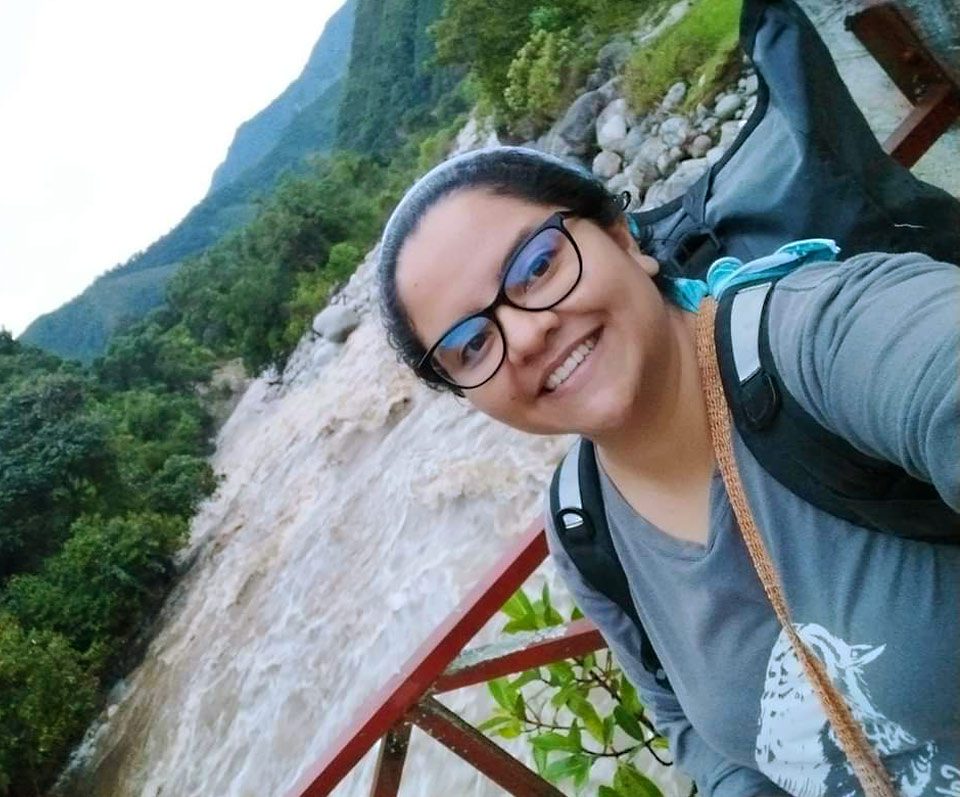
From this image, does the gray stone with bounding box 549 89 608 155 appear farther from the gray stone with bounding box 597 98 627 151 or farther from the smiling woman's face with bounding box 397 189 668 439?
the smiling woman's face with bounding box 397 189 668 439

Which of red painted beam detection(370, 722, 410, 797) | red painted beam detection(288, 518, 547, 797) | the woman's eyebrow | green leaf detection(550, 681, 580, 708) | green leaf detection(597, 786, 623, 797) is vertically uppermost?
the woman's eyebrow

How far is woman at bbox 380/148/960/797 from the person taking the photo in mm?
453

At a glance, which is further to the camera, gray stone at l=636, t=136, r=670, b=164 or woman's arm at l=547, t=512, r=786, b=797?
gray stone at l=636, t=136, r=670, b=164

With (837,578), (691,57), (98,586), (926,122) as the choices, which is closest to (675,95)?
(691,57)

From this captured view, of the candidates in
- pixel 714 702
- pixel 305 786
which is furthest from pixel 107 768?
pixel 714 702

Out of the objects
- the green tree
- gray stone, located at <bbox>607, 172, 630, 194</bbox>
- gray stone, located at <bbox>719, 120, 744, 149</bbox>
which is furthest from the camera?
the green tree

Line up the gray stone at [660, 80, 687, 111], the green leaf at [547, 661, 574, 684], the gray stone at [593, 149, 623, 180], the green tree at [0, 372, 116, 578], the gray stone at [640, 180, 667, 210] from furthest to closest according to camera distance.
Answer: the green tree at [0, 372, 116, 578] < the gray stone at [593, 149, 623, 180] < the gray stone at [660, 80, 687, 111] < the gray stone at [640, 180, 667, 210] < the green leaf at [547, 661, 574, 684]

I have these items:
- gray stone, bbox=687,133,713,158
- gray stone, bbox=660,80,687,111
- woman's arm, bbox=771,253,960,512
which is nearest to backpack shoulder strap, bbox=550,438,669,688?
woman's arm, bbox=771,253,960,512

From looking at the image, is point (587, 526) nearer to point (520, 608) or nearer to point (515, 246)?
point (515, 246)

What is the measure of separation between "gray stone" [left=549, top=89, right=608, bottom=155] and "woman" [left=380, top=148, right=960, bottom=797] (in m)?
5.58

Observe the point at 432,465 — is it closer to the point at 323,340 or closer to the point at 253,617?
the point at 253,617

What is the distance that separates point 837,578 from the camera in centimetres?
52

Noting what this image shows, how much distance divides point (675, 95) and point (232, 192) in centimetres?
1976

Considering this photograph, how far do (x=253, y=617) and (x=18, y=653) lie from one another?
1584mm
